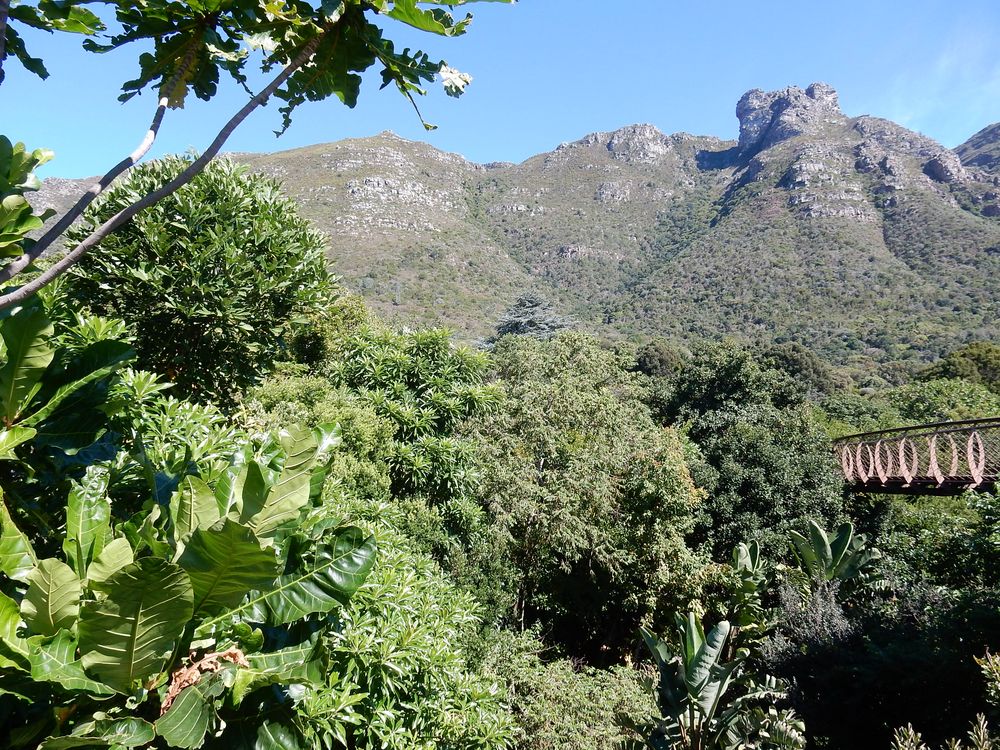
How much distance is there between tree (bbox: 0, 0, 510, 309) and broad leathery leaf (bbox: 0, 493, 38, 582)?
66cm

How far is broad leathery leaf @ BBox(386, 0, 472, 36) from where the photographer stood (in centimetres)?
141

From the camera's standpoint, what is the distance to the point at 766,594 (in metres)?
12.6

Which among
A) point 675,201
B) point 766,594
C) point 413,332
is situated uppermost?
point 675,201

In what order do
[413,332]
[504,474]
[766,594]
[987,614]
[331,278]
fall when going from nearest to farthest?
[331,278]
[987,614]
[413,332]
[504,474]
[766,594]

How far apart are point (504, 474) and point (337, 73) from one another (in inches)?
382

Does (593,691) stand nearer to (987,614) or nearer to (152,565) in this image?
(987,614)

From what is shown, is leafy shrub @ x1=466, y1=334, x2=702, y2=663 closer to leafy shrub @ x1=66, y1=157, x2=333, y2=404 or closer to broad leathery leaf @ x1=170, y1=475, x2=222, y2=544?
leafy shrub @ x1=66, y1=157, x2=333, y2=404

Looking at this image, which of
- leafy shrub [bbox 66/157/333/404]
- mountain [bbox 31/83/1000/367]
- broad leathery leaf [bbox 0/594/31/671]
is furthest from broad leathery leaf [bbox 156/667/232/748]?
mountain [bbox 31/83/1000/367]

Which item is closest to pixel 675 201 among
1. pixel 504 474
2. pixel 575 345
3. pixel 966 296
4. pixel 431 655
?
pixel 966 296

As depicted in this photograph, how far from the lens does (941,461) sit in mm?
9820

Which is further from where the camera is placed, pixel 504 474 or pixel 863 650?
pixel 504 474

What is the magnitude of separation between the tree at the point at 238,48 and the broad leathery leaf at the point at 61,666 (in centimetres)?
94

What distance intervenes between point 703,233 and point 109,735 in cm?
7664

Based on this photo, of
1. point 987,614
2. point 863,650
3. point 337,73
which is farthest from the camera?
point 863,650
